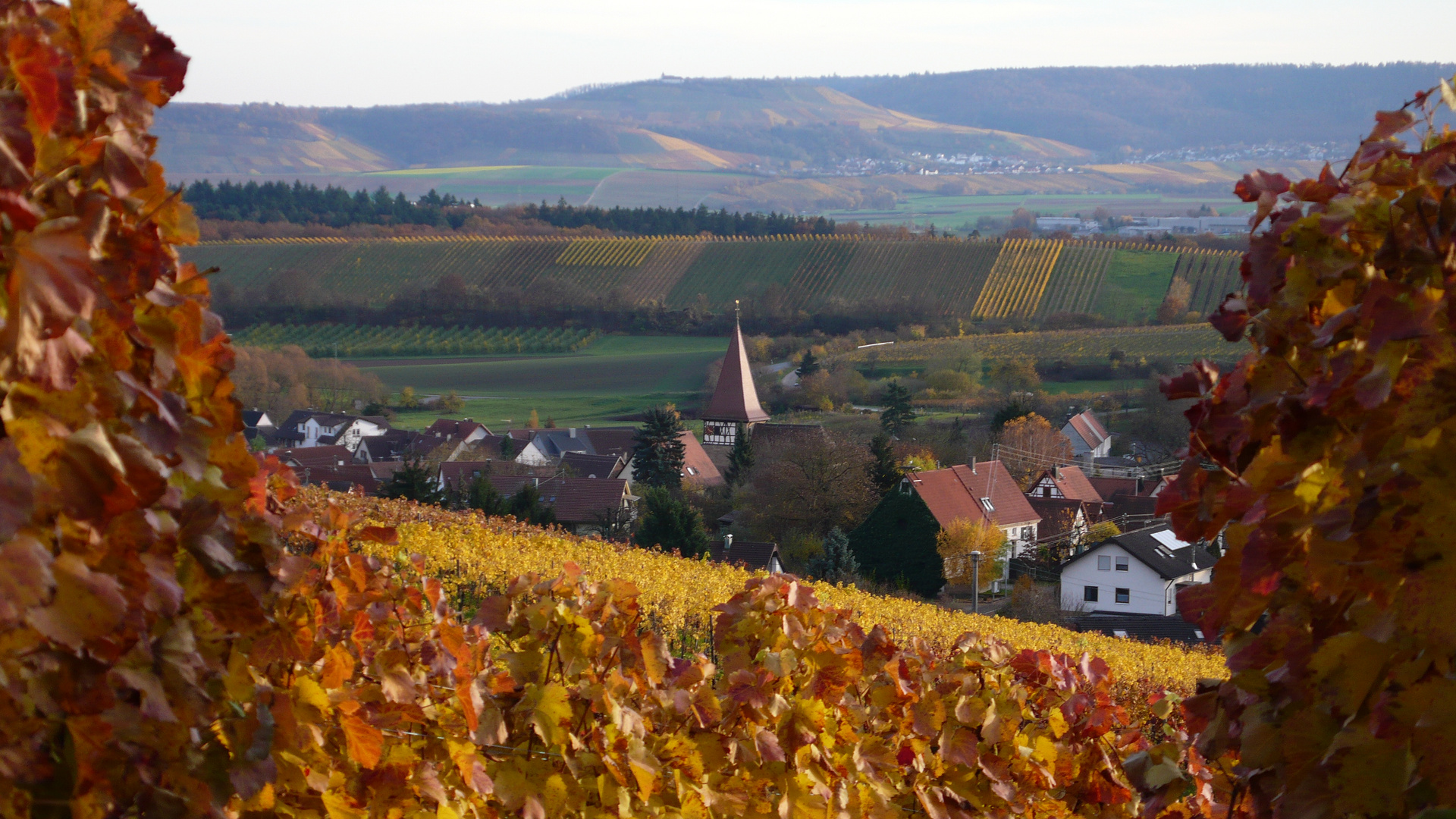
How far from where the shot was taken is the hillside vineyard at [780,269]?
82938 mm

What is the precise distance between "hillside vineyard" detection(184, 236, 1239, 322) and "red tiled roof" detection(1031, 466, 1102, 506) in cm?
4051

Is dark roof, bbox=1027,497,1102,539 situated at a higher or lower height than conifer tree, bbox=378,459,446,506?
lower

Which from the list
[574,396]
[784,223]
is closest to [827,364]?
[574,396]

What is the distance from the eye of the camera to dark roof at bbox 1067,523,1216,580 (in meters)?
27.2

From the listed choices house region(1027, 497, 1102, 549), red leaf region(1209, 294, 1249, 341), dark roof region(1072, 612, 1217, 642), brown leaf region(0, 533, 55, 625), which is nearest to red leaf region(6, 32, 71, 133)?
brown leaf region(0, 533, 55, 625)

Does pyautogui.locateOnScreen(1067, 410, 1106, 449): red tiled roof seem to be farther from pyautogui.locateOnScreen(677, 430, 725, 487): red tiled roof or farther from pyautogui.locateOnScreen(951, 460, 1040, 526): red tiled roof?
pyautogui.locateOnScreen(677, 430, 725, 487): red tiled roof

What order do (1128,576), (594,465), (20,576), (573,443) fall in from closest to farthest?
(20,576), (1128,576), (594,465), (573,443)

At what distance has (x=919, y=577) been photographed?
29.7 meters

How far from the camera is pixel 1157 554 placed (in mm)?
27625

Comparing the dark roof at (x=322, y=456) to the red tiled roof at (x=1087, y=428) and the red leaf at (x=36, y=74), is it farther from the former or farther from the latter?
the red leaf at (x=36, y=74)

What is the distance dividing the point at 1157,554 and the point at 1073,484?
11.0 metres

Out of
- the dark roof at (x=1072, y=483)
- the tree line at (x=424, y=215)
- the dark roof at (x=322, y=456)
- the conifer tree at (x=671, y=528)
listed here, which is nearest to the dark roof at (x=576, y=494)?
the conifer tree at (x=671, y=528)

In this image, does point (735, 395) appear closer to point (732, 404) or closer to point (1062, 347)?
point (732, 404)

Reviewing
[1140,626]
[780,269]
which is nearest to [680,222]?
[780,269]
